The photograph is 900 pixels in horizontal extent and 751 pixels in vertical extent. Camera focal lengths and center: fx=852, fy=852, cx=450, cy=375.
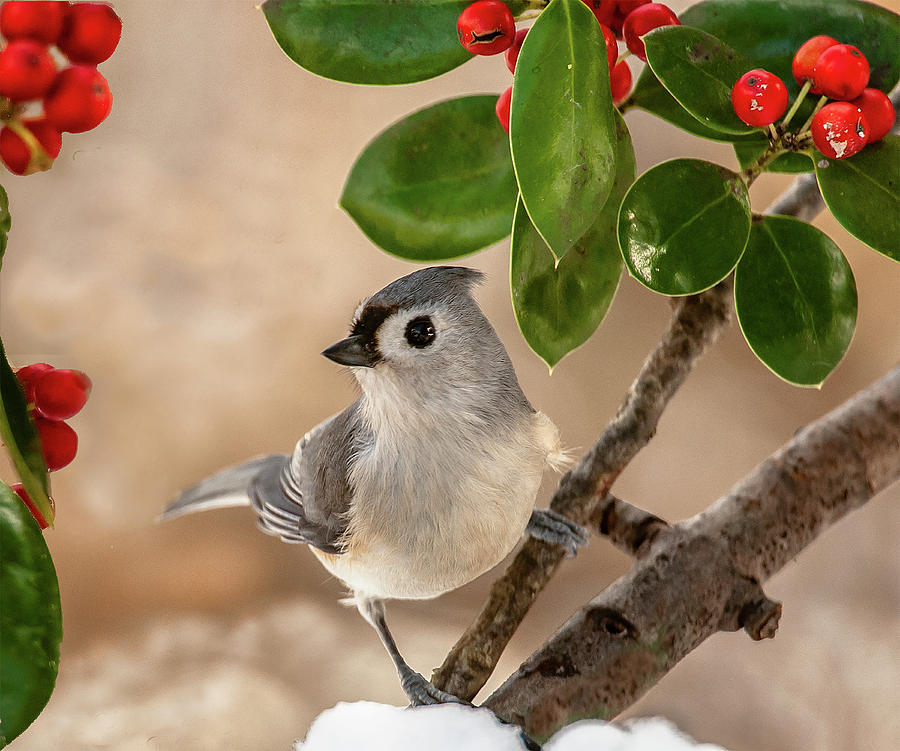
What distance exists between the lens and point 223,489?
660 mm

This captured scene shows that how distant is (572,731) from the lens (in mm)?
461

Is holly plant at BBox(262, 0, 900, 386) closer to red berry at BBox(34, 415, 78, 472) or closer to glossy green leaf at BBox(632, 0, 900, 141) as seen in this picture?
glossy green leaf at BBox(632, 0, 900, 141)

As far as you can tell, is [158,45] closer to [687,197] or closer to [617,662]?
[687,197]

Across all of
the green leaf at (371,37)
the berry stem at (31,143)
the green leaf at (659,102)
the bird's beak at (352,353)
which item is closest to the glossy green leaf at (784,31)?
the green leaf at (659,102)

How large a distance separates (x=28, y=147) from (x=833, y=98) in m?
0.38

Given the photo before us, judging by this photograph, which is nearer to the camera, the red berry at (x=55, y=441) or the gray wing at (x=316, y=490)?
the red berry at (x=55, y=441)

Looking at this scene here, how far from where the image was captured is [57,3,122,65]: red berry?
37cm

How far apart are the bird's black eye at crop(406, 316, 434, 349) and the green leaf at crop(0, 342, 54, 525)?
0.20 meters

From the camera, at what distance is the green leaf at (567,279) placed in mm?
415

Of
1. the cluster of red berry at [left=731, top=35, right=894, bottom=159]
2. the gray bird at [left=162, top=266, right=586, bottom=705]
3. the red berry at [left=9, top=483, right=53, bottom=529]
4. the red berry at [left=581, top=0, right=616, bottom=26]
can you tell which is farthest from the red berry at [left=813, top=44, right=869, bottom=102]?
the red berry at [left=9, top=483, right=53, bottom=529]

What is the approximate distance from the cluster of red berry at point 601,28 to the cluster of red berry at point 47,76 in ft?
0.53

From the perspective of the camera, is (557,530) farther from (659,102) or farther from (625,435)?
(659,102)

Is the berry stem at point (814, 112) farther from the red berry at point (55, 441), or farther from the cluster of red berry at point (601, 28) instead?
the red berry at point (55, 441)

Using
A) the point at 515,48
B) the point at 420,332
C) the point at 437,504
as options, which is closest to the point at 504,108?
the point at 515,48
